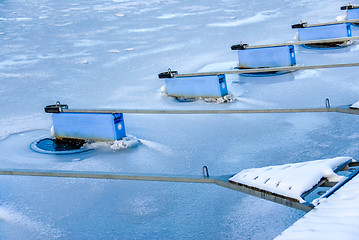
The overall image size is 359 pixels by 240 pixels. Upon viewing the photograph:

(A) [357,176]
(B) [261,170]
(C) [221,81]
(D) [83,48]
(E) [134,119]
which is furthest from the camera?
(D) [83,48]

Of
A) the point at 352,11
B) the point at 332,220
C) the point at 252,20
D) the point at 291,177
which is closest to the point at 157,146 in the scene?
the point at 291,177

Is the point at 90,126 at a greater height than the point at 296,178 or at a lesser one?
greater

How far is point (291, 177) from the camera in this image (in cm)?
264

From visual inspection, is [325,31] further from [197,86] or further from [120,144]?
[120,144]

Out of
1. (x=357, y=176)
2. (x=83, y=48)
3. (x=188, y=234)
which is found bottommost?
(x=188, y=234)

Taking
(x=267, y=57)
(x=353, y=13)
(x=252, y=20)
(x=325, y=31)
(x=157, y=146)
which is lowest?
(x=157, y=146)

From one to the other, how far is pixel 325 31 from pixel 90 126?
518 cm

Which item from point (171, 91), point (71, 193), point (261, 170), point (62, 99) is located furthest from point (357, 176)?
point (62, 99)

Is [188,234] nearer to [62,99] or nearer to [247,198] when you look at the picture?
[247,198]

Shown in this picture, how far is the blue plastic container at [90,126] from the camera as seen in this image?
4531mm

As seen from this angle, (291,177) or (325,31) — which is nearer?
(291,177)

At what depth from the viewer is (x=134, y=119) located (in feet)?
17.3

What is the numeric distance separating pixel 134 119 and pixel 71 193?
5.71 ft

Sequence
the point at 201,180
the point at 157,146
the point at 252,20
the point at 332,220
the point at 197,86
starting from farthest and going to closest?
1. the point at 252,20
2. the point at 197,86
3. the point at 157,146
4. the point at 201,180
5. the point at 332,220
